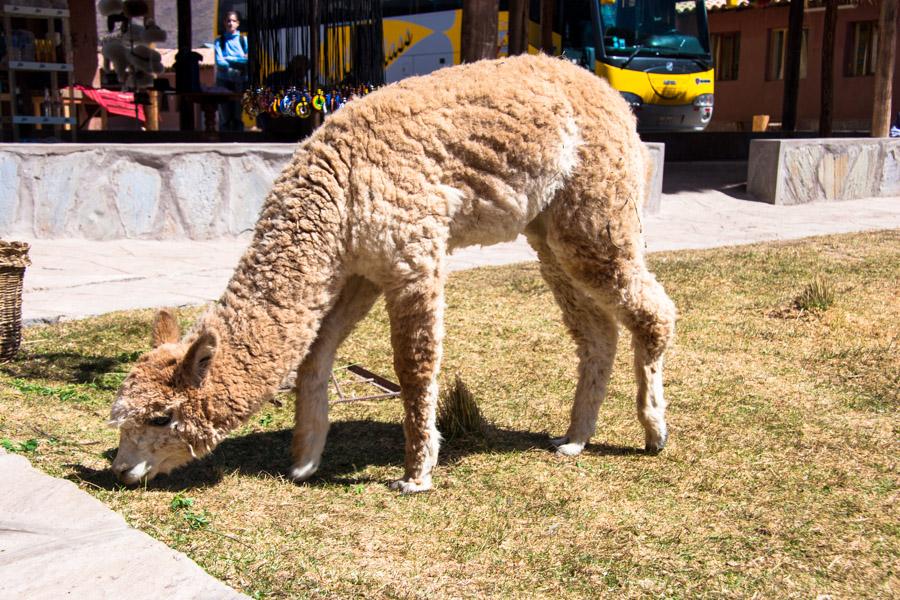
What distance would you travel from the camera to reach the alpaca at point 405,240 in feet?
11.4

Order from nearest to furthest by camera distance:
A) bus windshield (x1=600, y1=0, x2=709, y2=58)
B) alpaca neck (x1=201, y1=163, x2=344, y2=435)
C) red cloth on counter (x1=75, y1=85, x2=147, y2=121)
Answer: alpaca neck (x1=201, y1=163, x2=344, y2=435) → bus windshield (x1=600, y1=0, x2=709, y2=58) → red cloth on counter (x1=75, y1=85, x2=147, y2=121)

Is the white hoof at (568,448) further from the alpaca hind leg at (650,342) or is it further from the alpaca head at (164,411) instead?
the alpaca head at (164,411)

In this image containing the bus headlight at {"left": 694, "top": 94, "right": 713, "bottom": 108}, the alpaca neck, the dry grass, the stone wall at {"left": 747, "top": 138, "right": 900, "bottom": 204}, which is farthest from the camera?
the bus headlight at {"left": 694, "top": 94, "right": 713, "bottom": 108}

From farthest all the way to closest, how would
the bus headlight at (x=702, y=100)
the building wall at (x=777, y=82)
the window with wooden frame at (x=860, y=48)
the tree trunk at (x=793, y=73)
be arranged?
the window with wooden frame at (x=860, y=48) → the building wall at (x=777, y=82) → the tree trunk at (x=793, y=73) → the bus headlight at (x=702, y=100)

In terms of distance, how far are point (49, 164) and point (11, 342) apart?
12.7 ft

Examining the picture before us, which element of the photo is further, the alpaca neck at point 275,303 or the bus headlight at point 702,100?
the bus headlight at point 702,100

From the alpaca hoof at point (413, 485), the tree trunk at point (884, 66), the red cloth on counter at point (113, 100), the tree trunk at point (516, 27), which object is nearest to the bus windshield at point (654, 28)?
the tree trunk at point (884, 66)

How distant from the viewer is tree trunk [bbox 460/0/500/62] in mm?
9430

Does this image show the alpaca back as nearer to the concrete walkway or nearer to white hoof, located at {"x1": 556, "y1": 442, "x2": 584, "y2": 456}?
white hoof, located at {"x1": 556, "y1": 442, "x2": 584, "y2": 456}

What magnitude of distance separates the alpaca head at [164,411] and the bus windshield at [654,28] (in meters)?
13.2

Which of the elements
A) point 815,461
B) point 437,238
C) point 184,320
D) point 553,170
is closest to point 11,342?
point 184,320

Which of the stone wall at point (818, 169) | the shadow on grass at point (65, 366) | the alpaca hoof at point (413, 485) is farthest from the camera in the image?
the stone wall at point (818, 169)

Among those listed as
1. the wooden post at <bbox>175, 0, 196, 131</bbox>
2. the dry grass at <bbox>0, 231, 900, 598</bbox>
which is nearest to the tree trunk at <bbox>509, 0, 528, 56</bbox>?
the wooden post at <bbox>175, 0, 196, 131</bbox>

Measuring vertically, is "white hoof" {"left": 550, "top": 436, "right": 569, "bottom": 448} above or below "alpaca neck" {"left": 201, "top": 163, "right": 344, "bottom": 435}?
below
